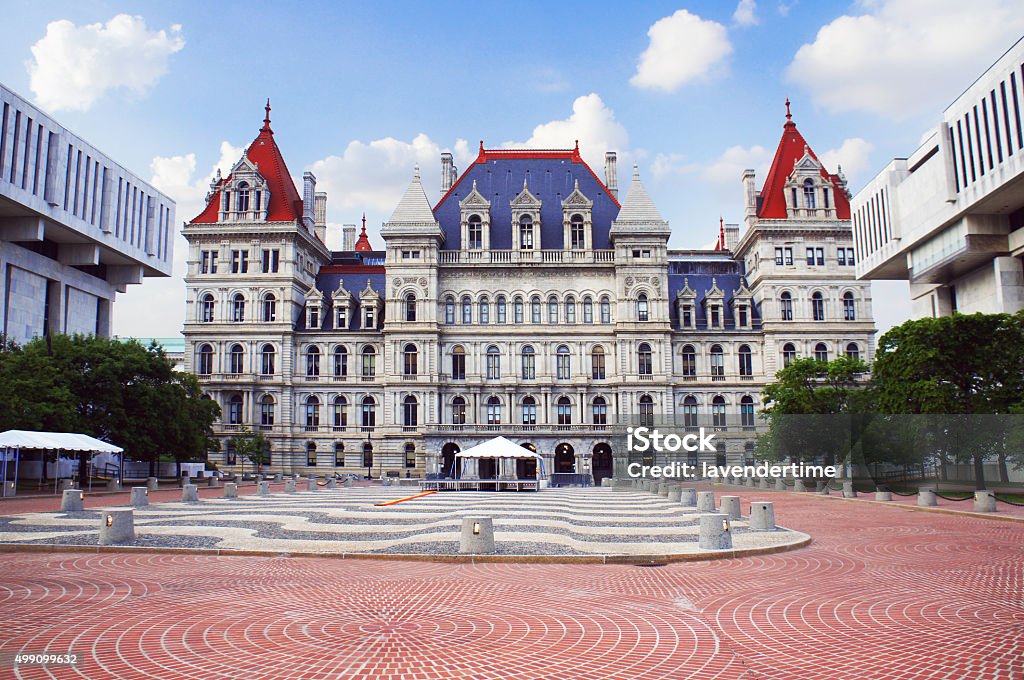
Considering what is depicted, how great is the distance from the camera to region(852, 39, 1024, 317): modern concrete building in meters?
51.1

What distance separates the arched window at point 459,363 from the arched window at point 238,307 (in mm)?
19956

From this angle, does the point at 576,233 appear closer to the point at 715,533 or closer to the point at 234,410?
the point at 234,410

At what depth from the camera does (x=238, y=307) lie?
2950 inches

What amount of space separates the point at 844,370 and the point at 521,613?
48694mm

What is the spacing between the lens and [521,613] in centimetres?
1149

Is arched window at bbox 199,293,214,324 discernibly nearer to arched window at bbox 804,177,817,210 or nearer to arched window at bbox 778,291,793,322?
arched window at bbox 778,291,793,322

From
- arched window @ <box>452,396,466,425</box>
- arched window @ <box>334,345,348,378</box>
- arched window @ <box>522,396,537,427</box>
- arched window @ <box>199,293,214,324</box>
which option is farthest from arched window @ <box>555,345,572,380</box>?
arched window @ <box>199,293,214,324</box>

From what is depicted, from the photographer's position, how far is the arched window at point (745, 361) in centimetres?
7531

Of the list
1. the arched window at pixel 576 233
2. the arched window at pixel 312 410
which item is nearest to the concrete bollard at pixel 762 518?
the arched window at pixel 576 233

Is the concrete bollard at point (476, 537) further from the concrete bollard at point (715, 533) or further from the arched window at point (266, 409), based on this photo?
the arched window at point (266, 409)

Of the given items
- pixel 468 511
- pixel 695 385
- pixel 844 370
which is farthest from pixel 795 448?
pixel 695 385

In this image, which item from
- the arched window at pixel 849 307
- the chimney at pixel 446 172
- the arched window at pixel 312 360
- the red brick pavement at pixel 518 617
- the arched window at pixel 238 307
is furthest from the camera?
the chimney at pixel 446 172

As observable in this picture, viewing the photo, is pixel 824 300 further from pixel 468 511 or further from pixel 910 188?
pixel 468 511

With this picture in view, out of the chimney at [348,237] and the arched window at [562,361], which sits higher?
the chimney at [348,237]
